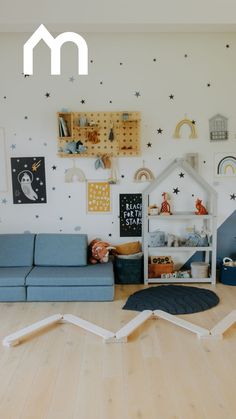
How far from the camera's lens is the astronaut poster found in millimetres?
4102

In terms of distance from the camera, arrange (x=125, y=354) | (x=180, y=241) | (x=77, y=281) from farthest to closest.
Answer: (x=180, y=241), (x=77, y=281), (x=125, y=354)

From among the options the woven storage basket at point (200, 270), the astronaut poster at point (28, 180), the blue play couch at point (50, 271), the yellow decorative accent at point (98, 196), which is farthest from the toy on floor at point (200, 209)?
the astronaut poster at point (28, 180)

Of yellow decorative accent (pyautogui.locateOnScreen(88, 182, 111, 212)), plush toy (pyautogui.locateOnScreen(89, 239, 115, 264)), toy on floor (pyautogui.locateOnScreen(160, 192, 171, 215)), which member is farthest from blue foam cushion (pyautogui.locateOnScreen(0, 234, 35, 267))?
toy on floor (pyautogui.locateOnScreen(160, 192, 171, 215))

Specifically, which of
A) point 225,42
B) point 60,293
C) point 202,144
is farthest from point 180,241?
point 225,42

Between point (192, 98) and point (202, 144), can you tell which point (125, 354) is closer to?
point (202, 144)

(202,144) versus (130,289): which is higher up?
(202,144)

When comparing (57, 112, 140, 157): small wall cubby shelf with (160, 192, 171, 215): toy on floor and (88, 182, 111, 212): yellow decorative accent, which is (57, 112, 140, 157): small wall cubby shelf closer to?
(88, 182, 111, 212): yellow decorative accent

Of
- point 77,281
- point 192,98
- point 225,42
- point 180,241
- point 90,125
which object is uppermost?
point 225,42

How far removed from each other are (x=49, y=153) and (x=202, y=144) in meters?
1.75

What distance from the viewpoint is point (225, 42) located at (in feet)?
13.1

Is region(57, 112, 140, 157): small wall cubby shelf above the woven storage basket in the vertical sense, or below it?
above

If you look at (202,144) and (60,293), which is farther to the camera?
(202,144)

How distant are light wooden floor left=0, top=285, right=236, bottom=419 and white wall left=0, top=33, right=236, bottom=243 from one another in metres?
1.57

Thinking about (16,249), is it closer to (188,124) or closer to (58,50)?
(58,50)
